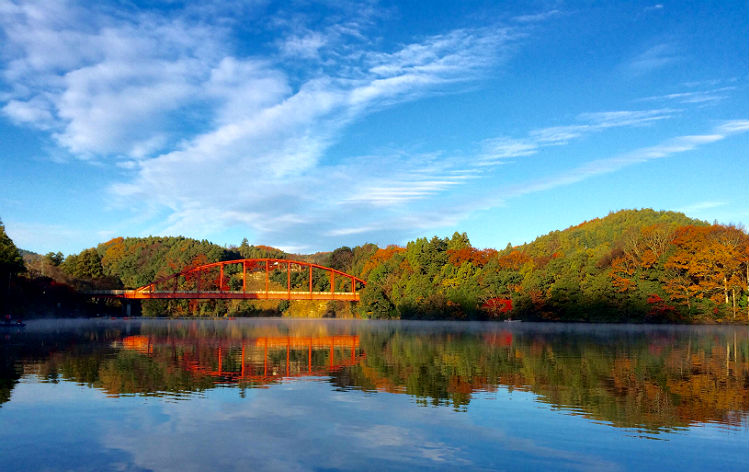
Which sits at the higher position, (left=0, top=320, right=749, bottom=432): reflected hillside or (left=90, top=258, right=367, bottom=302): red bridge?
(left=90, top=258, right=367, bottom=302): red bridge

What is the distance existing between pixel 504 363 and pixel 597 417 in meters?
10.6

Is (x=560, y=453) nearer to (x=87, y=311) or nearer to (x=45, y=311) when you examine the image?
(x=45, y=311)

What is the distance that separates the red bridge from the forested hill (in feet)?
17.4

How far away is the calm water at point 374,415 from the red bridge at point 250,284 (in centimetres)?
7930

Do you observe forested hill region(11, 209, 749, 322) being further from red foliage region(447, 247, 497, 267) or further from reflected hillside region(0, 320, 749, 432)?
reflected hillside region(0, 320, 749, 432)

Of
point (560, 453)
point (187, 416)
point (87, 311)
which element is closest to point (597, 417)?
point (560, 453)

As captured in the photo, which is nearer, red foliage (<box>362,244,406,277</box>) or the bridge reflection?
the bridge reflection

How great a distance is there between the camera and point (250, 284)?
169 metres

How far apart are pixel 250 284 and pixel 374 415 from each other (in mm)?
160971

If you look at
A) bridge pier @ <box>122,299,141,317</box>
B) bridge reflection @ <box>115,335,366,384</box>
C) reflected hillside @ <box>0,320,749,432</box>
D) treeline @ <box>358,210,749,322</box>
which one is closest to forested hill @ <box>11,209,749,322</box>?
treeline @ <box>358,210,749,322</box>

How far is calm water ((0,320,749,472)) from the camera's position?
914cm

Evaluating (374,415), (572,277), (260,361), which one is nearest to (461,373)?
(374,415)

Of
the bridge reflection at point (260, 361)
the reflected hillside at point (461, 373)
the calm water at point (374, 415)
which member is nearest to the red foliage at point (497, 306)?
the reflected hillside at point (461, 373)

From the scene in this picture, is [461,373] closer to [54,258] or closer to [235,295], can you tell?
[235,295]
